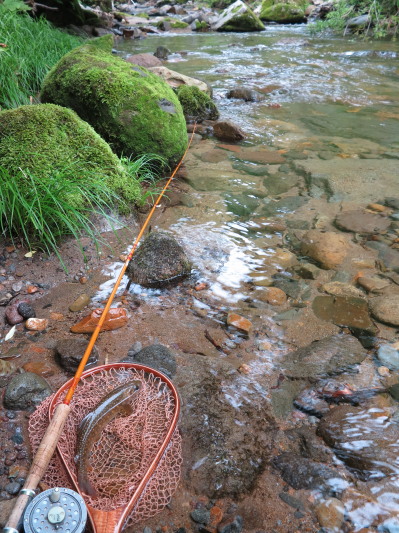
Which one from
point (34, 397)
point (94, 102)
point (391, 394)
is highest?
point (94, 102)

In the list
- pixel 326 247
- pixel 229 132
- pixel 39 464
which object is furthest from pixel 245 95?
pixel 39 464

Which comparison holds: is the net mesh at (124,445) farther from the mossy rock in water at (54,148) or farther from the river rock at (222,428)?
the mossy rock in water at (54,148)

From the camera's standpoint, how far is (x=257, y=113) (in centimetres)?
784

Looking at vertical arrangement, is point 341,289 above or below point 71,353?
below

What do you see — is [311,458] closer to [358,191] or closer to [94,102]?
[358,191]

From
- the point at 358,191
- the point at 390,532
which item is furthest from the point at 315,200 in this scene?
the point at 390,532

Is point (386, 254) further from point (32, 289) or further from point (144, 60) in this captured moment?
point (144, 60)

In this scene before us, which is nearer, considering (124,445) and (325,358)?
(124,445)

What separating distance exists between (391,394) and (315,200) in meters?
2.77

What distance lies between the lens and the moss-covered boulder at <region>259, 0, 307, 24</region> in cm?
2227

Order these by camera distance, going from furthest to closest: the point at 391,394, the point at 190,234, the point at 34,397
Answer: the point at 190,234, the point at 391,394, the point at 34,397

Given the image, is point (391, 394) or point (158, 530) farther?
point (391, 394)

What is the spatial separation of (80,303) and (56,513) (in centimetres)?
179

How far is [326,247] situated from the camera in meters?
3.97
